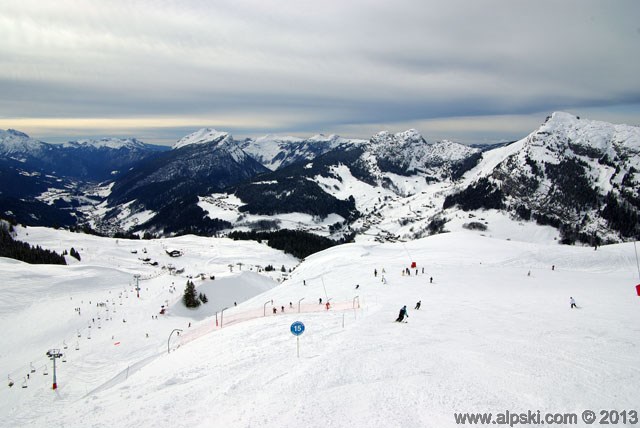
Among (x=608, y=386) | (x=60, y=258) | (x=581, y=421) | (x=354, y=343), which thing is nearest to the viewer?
(x=581, y=421)

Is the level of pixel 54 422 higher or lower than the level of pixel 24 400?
higher

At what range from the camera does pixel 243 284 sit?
74.6 meters

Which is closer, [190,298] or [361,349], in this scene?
[361,349]

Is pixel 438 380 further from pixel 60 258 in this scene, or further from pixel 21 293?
pixel 60 258

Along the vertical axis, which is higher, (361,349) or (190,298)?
(361,349)

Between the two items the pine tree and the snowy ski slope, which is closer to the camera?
the snowy ski slope

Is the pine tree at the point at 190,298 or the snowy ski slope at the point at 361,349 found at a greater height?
the snowy ski slope at the point at 361,349

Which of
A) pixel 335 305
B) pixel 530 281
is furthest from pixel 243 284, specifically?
pixel 530 281

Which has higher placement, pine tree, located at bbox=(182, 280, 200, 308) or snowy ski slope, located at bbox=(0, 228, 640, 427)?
snowy ski slope, located at bbox=(0, 228, 640, 427)

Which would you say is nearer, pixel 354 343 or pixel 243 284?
pixel 354 343

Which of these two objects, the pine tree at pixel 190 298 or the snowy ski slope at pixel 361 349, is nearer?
the snowy ski slope at pixel 361 349

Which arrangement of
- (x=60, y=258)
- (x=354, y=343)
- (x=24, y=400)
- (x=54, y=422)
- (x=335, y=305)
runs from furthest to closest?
(x=60, y=258)
(x=335, y=305)
(x=24, y=400)
(x=354, y=343)
(x=54, y=422)

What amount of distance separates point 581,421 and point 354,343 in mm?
→ 11458

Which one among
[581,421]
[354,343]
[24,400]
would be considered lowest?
[24,400]
